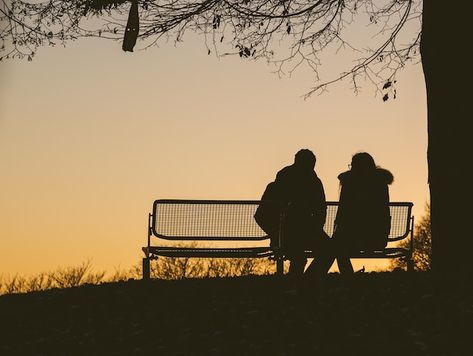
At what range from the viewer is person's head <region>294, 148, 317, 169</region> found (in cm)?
1112

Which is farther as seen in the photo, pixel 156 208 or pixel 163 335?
pixel 156 208

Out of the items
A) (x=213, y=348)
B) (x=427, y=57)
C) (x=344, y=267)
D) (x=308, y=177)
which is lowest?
(x=213, y=348)

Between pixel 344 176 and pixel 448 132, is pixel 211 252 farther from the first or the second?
pixel 448 132

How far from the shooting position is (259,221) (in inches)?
467

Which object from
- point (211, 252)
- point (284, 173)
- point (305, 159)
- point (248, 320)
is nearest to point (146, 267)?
point (211, 252)

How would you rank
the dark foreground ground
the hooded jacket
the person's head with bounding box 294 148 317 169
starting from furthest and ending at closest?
the person's head with bounding box 294 148 317 169 → the hooded jacket → the dark foreground ground

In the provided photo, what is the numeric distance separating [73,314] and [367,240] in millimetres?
3297

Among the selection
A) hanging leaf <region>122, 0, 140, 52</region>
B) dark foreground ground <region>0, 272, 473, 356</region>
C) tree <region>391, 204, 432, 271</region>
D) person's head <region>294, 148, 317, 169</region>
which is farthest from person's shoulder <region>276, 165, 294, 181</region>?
tree <region>391, 204, 432, 271</region>

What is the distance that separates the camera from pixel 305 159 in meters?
11.1

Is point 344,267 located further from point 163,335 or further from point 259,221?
point 163,335

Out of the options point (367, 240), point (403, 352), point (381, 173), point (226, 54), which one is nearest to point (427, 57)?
point (381, 173)

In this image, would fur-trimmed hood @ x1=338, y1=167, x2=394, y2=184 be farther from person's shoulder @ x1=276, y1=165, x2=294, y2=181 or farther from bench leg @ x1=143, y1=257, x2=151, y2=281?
bench leg @ x1=143, y1=257, x2=151, y2=281

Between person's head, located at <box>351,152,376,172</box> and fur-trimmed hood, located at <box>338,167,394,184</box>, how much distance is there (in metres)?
0.05

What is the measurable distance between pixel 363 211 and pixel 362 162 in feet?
1.75
